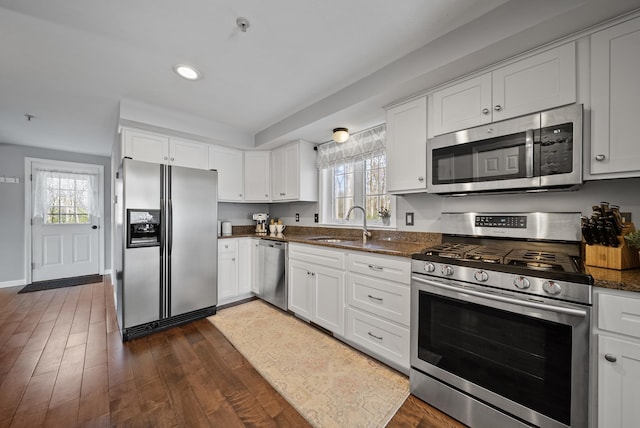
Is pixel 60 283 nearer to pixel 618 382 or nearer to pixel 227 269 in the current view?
pixel 227 269

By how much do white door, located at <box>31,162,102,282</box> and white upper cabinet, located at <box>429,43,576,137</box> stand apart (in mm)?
6092

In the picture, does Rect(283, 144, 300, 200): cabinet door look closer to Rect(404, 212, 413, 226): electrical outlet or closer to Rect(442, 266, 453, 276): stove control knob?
Rect(404, 212, 413, 226): electrical outlet

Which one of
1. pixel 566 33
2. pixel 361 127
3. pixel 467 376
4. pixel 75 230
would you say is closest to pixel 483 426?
pixel 467 376

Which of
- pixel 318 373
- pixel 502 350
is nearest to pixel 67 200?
pixel 318 373

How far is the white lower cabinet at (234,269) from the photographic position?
10.7 ft

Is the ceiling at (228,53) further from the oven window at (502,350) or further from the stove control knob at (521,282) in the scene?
the oven window at (502,350)

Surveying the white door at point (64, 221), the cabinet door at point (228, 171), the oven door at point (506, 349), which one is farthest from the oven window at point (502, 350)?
the white door at point (64, 221)

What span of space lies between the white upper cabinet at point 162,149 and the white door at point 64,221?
3.13m

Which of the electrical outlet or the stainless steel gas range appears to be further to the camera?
the electrical outlet

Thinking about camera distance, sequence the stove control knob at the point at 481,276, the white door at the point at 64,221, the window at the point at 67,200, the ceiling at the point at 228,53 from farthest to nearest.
Answer: 1. the window at the point at 67,200
2. the white door at the point at 64,221
3. the ceiling at the point at 228,53
4. the stove control knob at the point at 481,276

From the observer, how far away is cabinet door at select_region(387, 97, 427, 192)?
206 centimetres

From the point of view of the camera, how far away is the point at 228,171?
3676 millimetres

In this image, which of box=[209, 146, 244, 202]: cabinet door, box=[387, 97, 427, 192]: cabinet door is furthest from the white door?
box=[387, 97, 427, 192]: cabinet door

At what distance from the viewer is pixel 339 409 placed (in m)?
1.59
